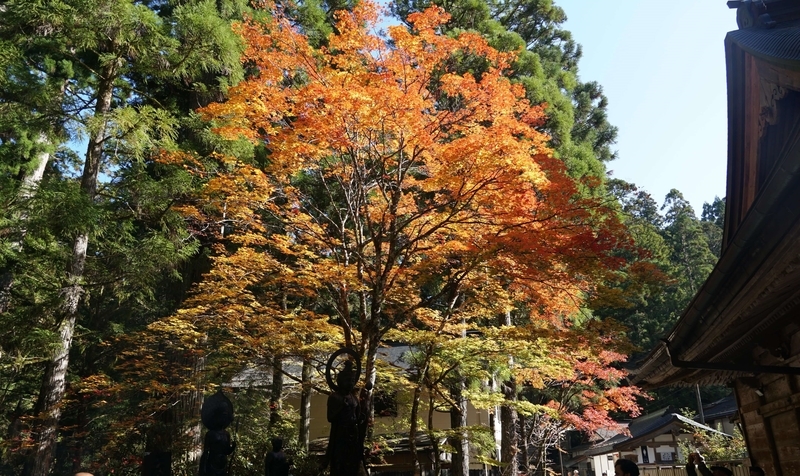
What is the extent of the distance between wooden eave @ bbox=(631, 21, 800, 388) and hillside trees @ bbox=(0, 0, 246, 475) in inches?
418

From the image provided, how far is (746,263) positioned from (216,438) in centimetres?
586

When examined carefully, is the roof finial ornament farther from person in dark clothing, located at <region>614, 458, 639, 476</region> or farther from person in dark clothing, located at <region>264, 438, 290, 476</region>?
person in dark clothing, located at <region>264, 438, 290, 476</region>

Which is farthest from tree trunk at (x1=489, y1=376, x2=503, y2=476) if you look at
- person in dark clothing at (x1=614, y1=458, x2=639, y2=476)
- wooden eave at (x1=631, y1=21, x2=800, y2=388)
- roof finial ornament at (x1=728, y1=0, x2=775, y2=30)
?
roof finial ornament at (x1=728, y1=0, x2=775, y2=30)

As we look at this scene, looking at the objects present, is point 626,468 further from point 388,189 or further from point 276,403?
point 276,403

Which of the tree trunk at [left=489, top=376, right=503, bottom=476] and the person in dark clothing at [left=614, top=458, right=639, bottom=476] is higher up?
the tree trunk at [left=489, top=376, right=503, bottom=476]

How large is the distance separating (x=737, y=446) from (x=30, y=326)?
19.0m

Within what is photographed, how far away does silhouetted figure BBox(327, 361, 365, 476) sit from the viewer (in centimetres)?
616

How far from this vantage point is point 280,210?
11930 mm

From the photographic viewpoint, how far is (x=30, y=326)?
10.7 metres

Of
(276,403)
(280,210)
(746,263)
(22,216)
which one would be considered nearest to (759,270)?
(746,263)

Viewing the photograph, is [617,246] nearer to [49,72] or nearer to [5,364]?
[49,72]

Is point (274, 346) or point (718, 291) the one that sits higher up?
point (274, 346)

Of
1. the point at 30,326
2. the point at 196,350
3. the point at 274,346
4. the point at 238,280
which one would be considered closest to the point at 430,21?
the point at 238,280

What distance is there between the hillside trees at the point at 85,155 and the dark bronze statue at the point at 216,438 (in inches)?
231
